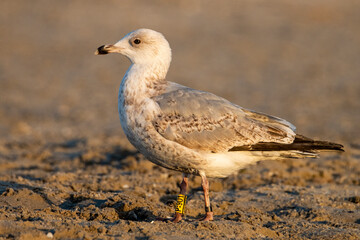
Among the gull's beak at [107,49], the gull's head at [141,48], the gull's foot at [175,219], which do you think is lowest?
the gull's foot at [175,219]

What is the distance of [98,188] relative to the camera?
24.5 ft

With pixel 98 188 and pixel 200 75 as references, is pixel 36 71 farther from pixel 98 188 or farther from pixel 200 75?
pixel 98 188

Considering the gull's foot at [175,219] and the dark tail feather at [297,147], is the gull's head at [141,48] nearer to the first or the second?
the dark tail feather at [297,147]

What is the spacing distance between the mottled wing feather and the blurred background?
6016mm

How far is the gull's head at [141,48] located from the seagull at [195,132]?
15 centimetres

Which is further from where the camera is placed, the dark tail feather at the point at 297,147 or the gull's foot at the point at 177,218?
the dark tail feather at the point at 297,147

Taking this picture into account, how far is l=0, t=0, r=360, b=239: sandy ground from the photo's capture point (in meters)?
5.92

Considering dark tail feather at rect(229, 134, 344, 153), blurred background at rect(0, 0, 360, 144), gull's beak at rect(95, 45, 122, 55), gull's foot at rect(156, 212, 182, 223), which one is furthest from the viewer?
blurred background at rect(0, 0, 360, 144)

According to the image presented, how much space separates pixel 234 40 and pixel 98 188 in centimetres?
1778

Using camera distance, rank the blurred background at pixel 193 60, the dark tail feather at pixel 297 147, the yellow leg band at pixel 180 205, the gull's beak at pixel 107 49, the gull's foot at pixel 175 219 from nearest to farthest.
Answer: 1. the gull's foot at pixel 175 219
2. the yellow leg band at pixel 180 205
3. the dark tail feather at pixel 297 147
4. the gull's beak at pixel 107 49
5. the blurred background at pixel 193 60

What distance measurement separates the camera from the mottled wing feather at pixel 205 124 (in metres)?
5.92

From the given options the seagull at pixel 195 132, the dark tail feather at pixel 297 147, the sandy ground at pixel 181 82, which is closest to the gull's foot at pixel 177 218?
the seagull at pixel 195 132

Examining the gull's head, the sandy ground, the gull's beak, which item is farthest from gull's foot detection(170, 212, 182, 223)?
the gull's beak

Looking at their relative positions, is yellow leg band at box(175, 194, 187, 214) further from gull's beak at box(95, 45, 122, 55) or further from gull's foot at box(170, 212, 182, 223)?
gull's beak at box(95, 45, 122, 55)
